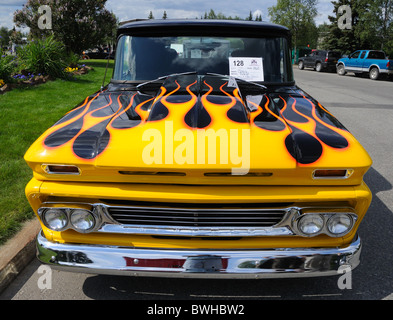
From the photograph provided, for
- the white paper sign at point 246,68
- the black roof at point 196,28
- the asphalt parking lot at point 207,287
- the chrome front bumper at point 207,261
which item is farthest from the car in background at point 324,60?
the chrome front bumper at point 207,261

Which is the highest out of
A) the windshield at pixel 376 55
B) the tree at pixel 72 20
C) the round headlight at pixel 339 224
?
the tree at pixel 72 20

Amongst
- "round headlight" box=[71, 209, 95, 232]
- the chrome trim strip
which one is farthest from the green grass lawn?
the chrome trim strip

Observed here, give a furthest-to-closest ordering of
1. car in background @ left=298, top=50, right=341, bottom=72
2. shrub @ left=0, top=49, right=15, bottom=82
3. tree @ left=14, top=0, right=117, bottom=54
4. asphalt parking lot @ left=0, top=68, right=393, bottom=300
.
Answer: car in background @ left=298, top=50, right=341, bottom=72 → tree @ left=14, top=0, right=117, bottom=54 → shrub @ left=0, top=49, right=15, bottom=82 → asphalt parking lot @ left=0, top=68, right=393, bottom=300

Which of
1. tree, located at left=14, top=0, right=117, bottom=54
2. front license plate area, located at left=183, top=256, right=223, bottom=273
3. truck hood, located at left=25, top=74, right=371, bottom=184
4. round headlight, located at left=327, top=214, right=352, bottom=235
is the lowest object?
front license plate area, located at left=183, top=256, right=223, bottom=273

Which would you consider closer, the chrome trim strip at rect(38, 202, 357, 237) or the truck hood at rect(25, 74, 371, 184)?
the truck hood at rect(25, 74, 371, 184)

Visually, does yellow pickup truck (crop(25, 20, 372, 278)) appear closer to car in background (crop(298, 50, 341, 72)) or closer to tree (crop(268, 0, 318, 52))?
car in background (crop(298, 50, 341, 72))

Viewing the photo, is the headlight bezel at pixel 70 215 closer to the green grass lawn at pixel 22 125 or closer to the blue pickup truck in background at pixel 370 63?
the green grass lawn at pixel 22 125

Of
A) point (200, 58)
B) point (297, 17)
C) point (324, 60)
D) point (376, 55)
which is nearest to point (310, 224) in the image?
point (200, 58)

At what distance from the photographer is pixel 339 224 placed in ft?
6.95

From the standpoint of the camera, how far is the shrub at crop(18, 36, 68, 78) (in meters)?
11.6

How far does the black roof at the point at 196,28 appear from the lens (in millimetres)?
3332

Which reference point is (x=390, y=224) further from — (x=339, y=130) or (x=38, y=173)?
(x=38, y=173)

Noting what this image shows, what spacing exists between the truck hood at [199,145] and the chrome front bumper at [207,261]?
42cm

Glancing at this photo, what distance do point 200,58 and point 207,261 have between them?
1.93m
